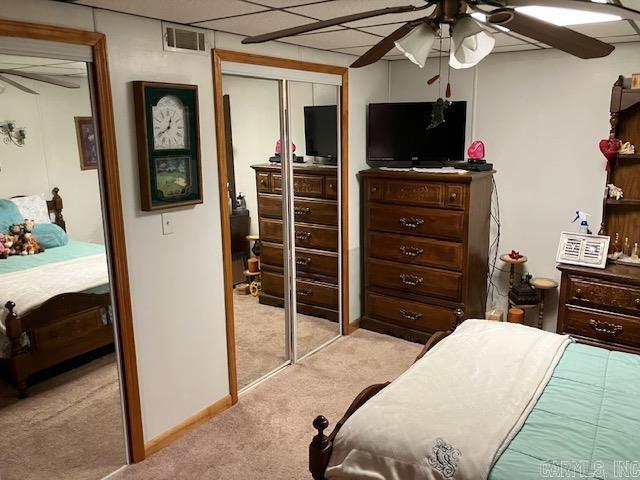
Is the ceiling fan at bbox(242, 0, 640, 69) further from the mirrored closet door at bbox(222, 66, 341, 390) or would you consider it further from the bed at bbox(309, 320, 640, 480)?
the mirrored closet door at bbox(222, 66, 341, 390)

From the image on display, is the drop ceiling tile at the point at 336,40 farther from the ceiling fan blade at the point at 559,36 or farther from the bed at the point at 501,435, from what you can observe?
the bed at the point at 501,435

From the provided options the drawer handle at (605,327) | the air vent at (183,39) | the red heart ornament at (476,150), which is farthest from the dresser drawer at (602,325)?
the air vent at (183,39)

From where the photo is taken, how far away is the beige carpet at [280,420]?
2.78 m

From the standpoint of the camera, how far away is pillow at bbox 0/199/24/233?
2293mm

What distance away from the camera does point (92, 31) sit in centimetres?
237

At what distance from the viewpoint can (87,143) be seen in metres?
2.46

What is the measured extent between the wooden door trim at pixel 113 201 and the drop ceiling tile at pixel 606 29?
238cm

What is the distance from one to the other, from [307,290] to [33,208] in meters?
2.25

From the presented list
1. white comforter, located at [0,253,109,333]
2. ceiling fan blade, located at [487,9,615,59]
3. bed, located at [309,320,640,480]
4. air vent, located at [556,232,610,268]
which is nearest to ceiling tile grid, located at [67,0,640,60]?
ceiling fan blade, located at [487,9,615,59]

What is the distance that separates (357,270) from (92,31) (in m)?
2.86

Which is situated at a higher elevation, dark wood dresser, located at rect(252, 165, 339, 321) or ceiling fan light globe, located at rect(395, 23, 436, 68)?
Answer: ceiling fan light globe, located at rect(395, 23, 436, 68)

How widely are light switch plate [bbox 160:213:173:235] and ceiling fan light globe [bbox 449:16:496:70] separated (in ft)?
5.59

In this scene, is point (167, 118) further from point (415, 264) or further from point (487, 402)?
point (415, 264)

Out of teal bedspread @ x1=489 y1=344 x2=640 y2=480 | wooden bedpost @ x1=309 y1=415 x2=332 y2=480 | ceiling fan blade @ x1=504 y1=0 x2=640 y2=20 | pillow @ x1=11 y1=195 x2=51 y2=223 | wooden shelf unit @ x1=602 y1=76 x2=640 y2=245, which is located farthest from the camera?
wooden shelf unit @ x1=602 y1=76 x2=640 y2=245
